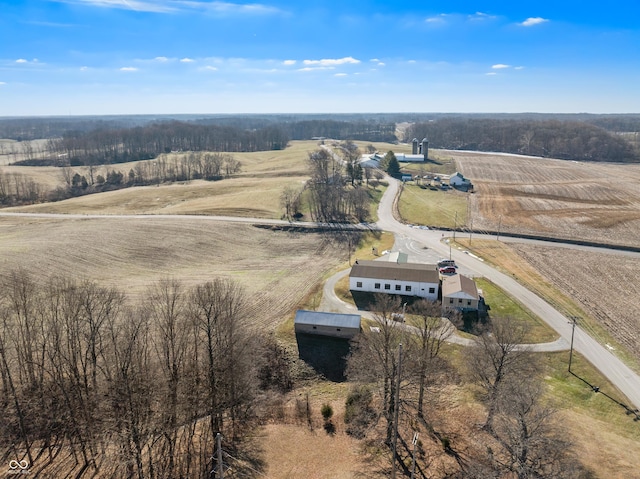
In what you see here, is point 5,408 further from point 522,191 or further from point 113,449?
point 522,191

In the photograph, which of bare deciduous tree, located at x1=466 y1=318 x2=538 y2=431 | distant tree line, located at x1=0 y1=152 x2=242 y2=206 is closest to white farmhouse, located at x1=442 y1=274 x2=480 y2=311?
bare deciduous tree, located at x1=466 y1=318 x2=538 y2=431

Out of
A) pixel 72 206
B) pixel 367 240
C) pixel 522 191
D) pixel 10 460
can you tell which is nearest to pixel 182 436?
pixel 10 460

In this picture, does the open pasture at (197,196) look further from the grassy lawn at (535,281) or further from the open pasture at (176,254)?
the grassy lawn at (535,281)

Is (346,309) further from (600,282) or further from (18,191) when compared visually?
(18,191)

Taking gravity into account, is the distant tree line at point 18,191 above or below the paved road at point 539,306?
above

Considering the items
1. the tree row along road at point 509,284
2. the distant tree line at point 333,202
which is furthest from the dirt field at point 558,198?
the distant tree line at point 333,202

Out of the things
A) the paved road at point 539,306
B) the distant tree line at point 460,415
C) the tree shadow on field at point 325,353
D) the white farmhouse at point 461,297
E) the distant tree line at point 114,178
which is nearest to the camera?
the distant tree line at point 460,415
